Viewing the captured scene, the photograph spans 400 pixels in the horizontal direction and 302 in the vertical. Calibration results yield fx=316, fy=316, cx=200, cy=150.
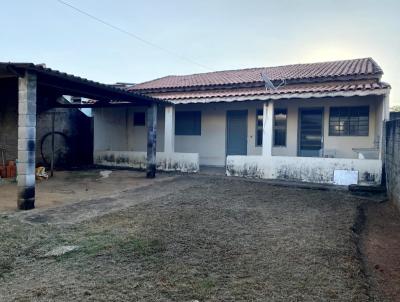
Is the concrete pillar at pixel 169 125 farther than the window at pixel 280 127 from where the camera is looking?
No

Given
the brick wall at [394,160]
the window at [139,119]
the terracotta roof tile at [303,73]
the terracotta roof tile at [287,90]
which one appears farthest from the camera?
the window at [139,119]

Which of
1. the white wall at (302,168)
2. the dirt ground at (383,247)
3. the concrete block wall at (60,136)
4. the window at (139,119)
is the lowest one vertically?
the dirt ground at (383,247)

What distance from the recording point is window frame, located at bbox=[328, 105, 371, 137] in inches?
430

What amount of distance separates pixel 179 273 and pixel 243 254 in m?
0.96

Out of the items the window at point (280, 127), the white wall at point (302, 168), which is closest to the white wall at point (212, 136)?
the window at point (280, 127)

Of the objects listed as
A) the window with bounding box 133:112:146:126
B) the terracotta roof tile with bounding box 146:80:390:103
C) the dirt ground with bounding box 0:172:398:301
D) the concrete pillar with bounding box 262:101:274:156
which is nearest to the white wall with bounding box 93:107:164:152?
the window with bounding box 133:112:146:126

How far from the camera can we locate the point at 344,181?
30.6ft

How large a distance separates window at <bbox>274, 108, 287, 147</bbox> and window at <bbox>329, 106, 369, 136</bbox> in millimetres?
1650

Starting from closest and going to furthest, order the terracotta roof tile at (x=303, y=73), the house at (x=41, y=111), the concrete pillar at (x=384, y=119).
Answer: the house at (x=41, y=111) → the concrete pillar at (x=384, y=119) → the terracotta roof tile at (x=303, y=73)

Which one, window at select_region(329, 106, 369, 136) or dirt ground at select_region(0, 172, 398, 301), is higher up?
window at select_region(329, 106, 369, 136)

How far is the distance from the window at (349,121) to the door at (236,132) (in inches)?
129

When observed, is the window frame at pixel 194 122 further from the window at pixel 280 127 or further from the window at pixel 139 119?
the window at pixel 280 127

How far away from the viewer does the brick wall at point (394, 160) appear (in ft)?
21.8

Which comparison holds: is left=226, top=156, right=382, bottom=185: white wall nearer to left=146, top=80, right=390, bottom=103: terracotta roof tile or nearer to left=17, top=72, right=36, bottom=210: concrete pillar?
left=146, top=80, right=390, bottom=103: terracotta roof tile
